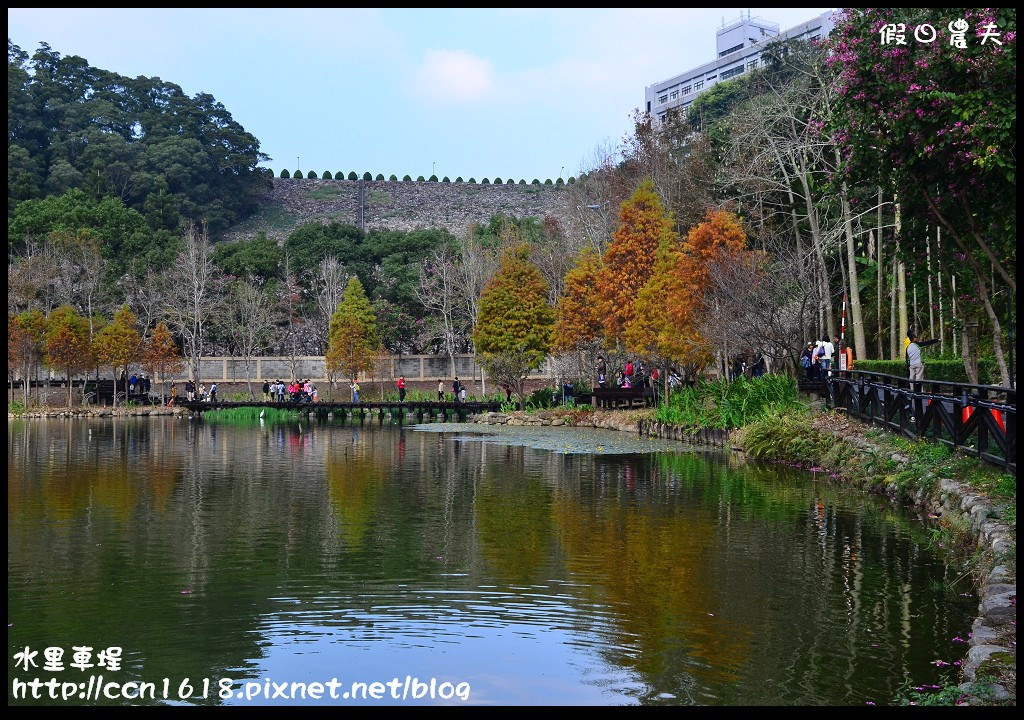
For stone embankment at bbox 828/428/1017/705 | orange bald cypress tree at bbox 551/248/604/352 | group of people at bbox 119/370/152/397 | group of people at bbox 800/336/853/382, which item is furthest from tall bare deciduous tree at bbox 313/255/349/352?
stone embankment at bbox 828/428/1017/705

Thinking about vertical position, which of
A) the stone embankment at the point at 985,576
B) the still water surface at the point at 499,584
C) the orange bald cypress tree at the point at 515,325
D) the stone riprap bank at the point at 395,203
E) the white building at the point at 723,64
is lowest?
the still water surface at the point at 499,584

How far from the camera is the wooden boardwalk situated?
154 ft

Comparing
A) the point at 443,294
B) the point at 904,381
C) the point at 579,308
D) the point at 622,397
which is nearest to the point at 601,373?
the point at 579,308

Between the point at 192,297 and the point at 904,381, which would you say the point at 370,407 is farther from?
the point at 904,381

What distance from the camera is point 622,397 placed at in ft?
125

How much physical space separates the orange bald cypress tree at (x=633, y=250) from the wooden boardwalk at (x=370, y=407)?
10305 millimetres

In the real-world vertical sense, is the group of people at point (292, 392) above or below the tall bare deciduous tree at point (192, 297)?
below

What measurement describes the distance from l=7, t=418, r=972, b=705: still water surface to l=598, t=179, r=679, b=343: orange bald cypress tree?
1698cm

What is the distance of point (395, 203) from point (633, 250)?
76002 mm

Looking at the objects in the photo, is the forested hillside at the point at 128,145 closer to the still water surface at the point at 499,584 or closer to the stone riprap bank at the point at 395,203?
the stone riprap bank at the point at 395,203

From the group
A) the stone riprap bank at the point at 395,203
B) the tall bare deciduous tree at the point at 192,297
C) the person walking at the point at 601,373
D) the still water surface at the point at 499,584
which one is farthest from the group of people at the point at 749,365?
the stone riprap bank at the point at 395,203

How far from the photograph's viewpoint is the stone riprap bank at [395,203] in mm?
103562

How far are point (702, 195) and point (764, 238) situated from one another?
6229 millimetres

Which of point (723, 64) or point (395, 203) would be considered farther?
point (395, 203)
